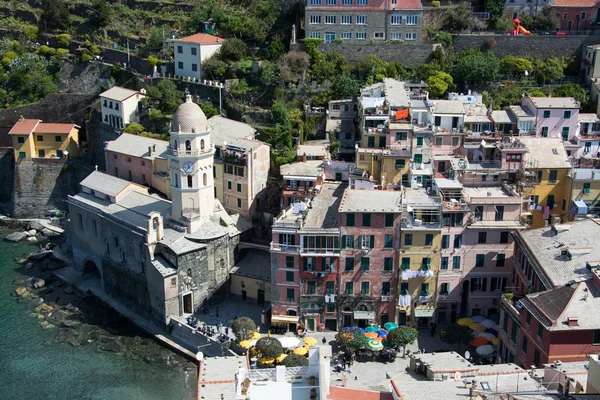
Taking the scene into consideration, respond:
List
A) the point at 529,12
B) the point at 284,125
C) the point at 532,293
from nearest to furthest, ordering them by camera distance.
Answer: the point at 532,293 < the point at 284,125 < the point at 529,12

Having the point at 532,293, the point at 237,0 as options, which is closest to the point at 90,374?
the point at 532,293

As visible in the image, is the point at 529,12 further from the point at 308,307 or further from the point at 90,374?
the point at 90,374

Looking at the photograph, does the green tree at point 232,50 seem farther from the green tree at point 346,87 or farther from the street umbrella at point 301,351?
the street umbrella at point 301,351

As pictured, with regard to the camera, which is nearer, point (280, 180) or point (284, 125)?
point (280, 180)

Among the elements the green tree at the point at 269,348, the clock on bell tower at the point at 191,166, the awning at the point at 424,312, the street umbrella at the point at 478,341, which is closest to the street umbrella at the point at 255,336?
the green tree at the point at 269,348

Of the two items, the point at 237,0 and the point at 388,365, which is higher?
the point at 237,0

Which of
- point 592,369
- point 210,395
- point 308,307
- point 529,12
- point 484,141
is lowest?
point 308,307

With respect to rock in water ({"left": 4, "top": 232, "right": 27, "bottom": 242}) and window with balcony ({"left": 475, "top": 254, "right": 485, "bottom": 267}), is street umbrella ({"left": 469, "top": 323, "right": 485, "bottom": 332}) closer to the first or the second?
window with balcony ({"left": 475, "top": 254, "right": 485, "bottom": 267})

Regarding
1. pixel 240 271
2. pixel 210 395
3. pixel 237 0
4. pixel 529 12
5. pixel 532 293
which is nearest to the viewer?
pixel 210 395
